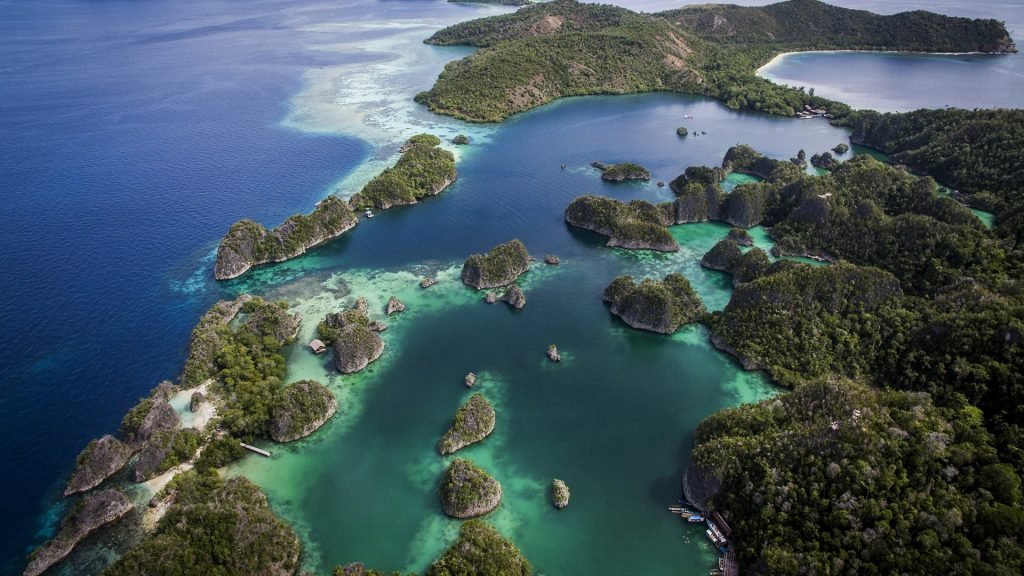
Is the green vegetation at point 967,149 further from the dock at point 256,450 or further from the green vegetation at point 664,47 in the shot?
the dock at point 256,450

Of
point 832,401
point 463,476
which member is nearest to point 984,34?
point 832,401

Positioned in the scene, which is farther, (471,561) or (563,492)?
(563,492)

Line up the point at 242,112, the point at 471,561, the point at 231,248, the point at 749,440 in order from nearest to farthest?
the point at 471,561 → the point at 749,440 → the point at 231,248 → the point at 242,112

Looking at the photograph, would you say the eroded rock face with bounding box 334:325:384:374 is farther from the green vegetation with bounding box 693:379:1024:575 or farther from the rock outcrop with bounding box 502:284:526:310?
the green vegetation with bounding box 693:379:1024:575

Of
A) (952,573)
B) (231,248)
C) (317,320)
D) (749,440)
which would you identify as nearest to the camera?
(952,573)

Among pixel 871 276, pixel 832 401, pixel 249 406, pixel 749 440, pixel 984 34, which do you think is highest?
pixel 984 34

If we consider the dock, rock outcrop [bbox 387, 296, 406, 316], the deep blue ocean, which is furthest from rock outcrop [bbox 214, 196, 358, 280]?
the dock

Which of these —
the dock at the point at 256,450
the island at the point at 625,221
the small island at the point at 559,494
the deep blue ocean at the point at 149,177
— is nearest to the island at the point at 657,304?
the island at the point at 625,221

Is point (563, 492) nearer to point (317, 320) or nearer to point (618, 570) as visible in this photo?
point (618, 570)
